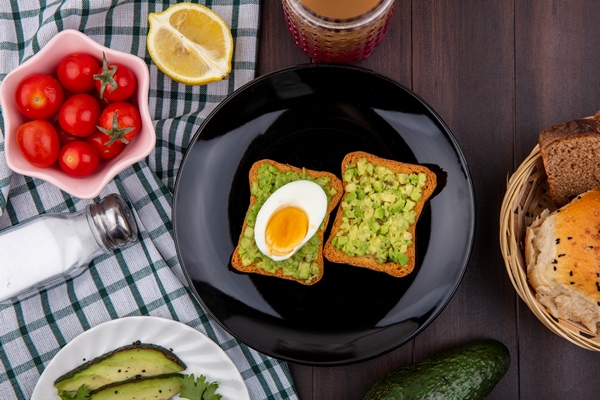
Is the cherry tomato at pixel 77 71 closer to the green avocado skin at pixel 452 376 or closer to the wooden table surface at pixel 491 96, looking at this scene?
the wooden table surface at pixel 491 96

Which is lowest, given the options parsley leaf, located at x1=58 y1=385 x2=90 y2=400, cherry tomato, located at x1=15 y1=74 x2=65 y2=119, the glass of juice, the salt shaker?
parsley leaf, located at x1=58 y1=385 x2=90 y2=400

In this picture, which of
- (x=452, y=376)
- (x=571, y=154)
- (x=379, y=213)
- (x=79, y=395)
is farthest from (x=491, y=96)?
(x=79, y=395)

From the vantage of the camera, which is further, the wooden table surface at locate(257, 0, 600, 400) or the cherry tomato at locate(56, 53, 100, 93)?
the wooden table surface at locate(257, 0, 600, 400)

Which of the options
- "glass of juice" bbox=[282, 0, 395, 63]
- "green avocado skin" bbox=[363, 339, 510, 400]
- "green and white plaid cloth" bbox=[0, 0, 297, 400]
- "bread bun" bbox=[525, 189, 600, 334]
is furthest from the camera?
"green and white plaid cloth" bbox=[0, 0, 297, 400]

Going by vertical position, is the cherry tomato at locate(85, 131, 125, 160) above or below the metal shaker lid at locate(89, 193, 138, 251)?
above

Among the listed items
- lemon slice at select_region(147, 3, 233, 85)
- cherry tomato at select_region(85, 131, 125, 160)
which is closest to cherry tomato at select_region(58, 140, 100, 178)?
cherry tomato at select_region(85, 131, 125, 160)

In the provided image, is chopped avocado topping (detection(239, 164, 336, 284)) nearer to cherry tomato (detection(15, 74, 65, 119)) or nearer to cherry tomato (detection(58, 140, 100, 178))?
cherry tomato (detection(58, 140, 100, 178))
